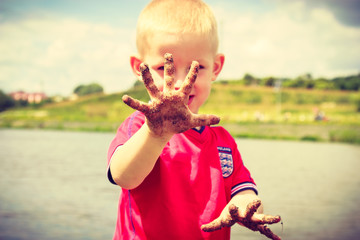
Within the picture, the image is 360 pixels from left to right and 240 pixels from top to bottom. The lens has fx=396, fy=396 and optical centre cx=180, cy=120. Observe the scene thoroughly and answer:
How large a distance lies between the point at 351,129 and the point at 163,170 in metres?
19.3

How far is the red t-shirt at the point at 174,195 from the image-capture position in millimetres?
1350

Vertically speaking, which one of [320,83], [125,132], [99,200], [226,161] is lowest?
[99,200]

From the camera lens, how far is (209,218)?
4.49 ft

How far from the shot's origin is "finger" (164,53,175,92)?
104cm

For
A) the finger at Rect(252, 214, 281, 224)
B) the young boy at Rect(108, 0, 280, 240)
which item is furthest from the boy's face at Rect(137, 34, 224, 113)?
the finger at Rect(252, 214, 281, 224)

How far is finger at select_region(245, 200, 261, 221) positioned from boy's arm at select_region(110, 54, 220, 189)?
0.30 meters

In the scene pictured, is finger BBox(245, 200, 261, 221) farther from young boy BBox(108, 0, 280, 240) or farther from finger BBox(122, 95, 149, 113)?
finger BBox(122, 95, 149, 113)

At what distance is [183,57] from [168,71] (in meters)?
0.28

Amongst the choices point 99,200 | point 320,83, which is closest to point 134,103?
point 99,200

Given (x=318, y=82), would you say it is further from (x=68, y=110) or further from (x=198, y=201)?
(x=198, y=201)

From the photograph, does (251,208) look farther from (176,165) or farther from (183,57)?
→ (183,57)

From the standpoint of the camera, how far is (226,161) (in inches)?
60.5

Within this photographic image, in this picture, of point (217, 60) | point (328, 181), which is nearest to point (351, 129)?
point (328, 181)

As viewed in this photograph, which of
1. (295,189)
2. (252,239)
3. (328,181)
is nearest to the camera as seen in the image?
(252,239)
